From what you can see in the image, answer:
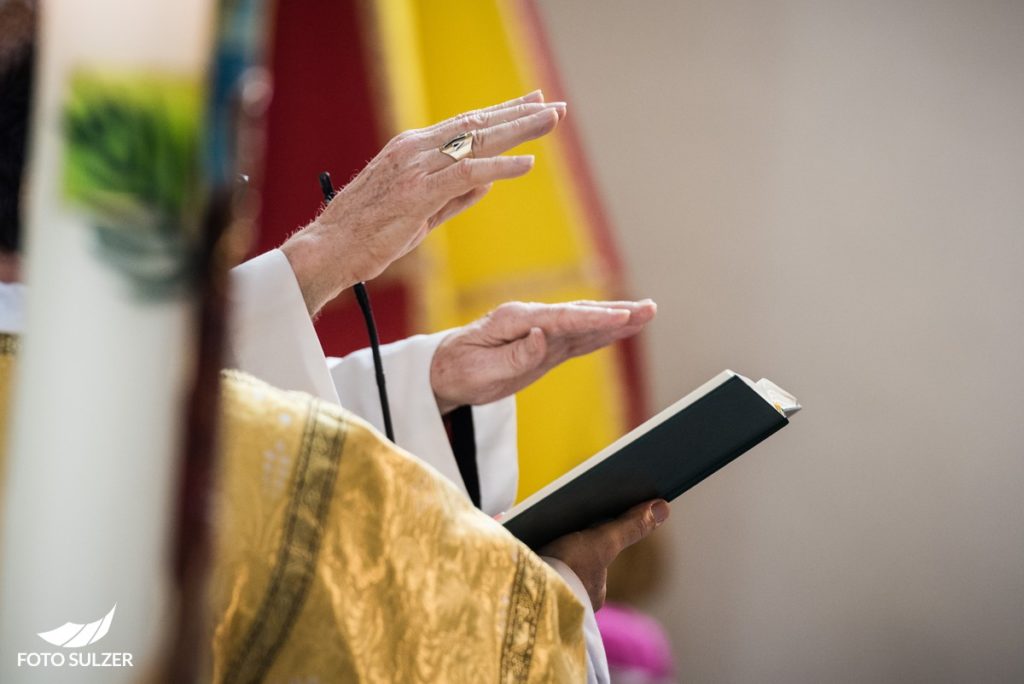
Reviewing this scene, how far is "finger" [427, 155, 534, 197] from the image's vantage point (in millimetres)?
1101

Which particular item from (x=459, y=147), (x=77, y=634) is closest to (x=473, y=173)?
(x=459, y=147)

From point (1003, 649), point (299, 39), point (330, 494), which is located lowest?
point (1003, 649)

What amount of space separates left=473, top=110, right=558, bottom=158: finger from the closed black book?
0.38m

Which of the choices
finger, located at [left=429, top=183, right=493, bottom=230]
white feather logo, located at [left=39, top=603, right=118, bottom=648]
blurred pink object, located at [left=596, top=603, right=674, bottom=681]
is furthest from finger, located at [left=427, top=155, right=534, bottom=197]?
blurred pink object, located at [left=596, top=603, right=674, bottom=681]

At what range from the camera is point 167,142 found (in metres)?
0.40

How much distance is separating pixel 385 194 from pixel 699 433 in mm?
446

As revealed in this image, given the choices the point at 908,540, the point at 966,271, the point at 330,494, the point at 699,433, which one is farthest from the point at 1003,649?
the point at 330,494

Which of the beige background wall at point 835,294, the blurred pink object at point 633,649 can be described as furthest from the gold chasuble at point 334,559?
the beige background wall at point 835,294

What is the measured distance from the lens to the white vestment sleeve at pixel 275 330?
1.16m

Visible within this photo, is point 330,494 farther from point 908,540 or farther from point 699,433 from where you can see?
point 908,540

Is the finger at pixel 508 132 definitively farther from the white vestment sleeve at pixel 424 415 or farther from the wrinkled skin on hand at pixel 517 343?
the white vestment sleeve at pixel 424 415

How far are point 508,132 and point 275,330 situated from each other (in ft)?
1.15

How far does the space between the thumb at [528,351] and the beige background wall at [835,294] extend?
134 cm

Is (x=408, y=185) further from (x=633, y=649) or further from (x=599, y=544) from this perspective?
(x=633, y=649)
